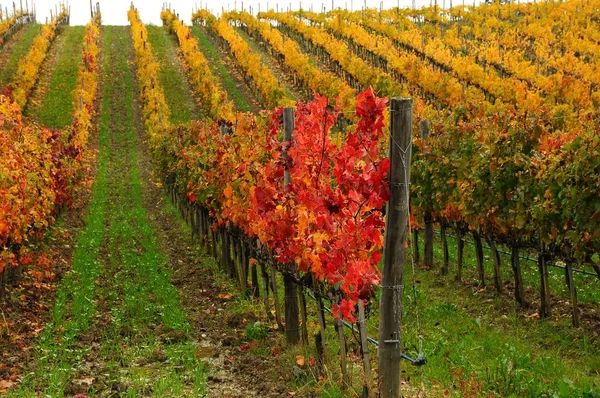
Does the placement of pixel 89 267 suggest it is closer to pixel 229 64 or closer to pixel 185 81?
pixel 185 81

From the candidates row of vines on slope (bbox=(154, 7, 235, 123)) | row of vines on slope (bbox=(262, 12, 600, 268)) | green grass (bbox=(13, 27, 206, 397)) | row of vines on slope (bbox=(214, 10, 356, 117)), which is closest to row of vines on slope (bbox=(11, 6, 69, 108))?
row of vines on slope (bbox=(154, 7, 235, 123))

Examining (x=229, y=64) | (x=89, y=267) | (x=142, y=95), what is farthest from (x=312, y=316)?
(x=229, y=64)

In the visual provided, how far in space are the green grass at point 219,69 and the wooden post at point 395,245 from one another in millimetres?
36553

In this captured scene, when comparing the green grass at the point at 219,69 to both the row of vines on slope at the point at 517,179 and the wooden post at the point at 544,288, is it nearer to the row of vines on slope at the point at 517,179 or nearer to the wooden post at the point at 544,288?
the row of vines on slope at the point at 517,179

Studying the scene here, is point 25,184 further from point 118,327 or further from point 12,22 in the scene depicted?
point 12,22

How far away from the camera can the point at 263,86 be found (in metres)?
41.4

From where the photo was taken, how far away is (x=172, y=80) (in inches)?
1912

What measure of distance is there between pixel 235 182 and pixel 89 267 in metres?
5.33

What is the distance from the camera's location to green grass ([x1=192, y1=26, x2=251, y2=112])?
43406 millimetres

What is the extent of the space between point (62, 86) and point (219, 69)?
11588 mm

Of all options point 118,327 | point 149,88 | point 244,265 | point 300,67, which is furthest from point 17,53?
point 118,327

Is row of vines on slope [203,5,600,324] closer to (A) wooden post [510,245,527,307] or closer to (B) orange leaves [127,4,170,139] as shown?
(A) wooden post [510,245,527,307]

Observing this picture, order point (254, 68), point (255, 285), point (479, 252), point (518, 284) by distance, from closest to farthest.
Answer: point (518, 284)
point (255, 285)
point (479, 252)
point (254, 68)

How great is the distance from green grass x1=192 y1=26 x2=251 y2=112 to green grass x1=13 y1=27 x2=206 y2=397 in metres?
22.6
